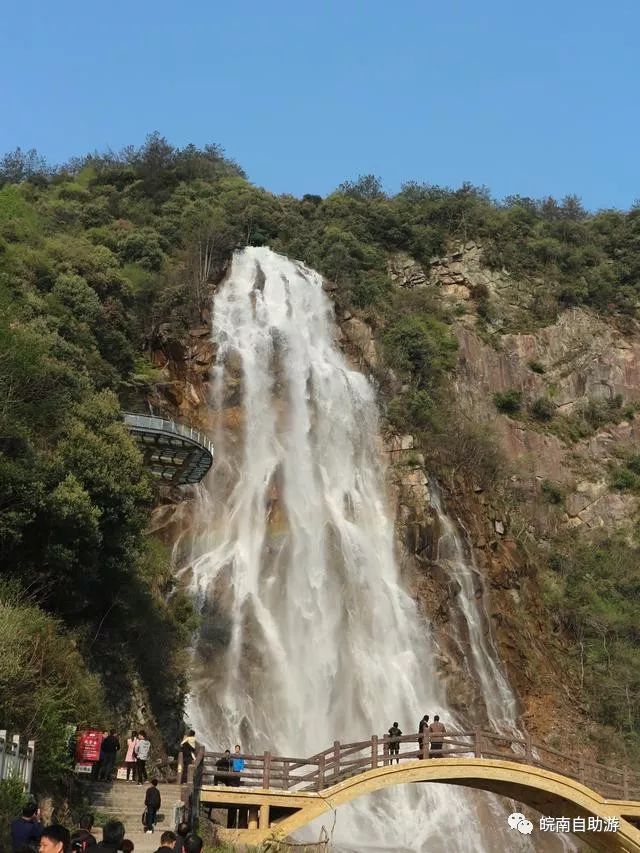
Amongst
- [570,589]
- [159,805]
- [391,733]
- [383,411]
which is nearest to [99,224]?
[383,411]

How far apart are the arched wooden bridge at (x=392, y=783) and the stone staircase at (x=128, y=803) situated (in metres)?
1.29

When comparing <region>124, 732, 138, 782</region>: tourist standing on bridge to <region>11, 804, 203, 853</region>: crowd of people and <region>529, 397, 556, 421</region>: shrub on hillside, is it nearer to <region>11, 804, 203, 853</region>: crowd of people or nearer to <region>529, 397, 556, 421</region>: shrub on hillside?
<region>11, 804, 203, 853</region>: crowd of people

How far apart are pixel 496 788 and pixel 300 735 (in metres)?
7.63

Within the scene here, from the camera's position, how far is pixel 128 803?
18938 mm

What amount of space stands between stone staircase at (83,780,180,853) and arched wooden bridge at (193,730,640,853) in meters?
1.29

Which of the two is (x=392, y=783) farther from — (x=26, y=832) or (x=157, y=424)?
(x=26, y=832)

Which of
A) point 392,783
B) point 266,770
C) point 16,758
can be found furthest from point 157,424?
point 16,758

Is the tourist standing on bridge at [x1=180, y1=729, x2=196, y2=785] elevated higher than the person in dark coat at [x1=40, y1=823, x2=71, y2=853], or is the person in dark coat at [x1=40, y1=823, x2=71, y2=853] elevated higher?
the tourist standing on bridge at [x1=180, y1=729, x2=196, y2=785]

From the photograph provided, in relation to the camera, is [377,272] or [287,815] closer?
[287,815]

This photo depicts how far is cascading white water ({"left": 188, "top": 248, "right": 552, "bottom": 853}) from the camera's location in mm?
30891

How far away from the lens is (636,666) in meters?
43.2

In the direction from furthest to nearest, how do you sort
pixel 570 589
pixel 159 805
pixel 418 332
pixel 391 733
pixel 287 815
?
1. pixel 418 332
2. pixel 570 589
3. pixel 391 733
4. pixel 287 815
5. pixel 159 805

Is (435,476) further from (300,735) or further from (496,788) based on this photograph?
(496,788)

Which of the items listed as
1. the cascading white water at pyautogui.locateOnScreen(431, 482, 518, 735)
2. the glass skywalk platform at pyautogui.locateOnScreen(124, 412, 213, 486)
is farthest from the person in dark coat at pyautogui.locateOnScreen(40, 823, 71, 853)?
the cascading white water at pyautogui.locateOnScreen(431, 482, 518, 735)
